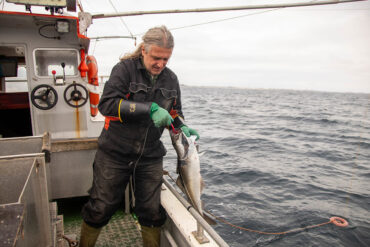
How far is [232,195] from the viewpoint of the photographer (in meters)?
7.97

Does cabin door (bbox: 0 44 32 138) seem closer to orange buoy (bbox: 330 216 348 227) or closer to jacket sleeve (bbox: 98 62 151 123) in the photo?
jacket sleeve (bbox: 98 62 151 123)

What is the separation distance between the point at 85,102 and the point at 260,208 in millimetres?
5038

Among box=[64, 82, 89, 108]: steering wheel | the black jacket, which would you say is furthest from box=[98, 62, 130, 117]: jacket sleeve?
box=[64, 82, 89, 108]: steering wheel

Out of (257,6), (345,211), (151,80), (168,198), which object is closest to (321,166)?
(345,211)

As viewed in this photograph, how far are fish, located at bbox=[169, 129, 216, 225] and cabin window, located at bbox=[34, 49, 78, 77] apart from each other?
127 inches

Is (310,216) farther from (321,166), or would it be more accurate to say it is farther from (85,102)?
(85,102)

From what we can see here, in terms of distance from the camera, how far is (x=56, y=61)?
512 cm

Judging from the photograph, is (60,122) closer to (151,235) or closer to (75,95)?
(75,95)

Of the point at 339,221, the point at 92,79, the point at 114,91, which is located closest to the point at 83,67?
the point at 92,79

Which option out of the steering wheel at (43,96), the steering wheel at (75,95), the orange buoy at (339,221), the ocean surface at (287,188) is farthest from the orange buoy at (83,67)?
the orange buoy at (339,221)

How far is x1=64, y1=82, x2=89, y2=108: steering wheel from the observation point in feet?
16.8

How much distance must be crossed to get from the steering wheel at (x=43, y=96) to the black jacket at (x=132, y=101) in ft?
8.99

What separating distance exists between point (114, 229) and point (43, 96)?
267 cm

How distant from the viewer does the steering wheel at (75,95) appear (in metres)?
5.12
